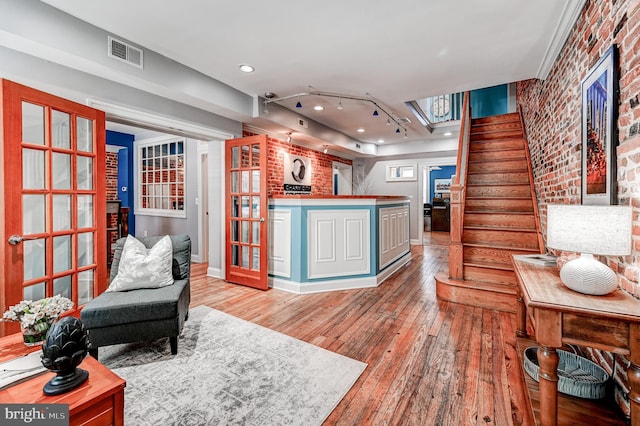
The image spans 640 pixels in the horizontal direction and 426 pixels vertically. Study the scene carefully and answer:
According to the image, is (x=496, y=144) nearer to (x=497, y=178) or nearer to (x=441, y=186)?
(x=497, y=178)

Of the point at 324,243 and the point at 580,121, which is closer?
the point at 580,121

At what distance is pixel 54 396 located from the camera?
A: 3.64 ft

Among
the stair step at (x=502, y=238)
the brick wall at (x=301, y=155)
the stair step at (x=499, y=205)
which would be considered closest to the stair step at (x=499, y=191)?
the stair step at (x=499, y=205)

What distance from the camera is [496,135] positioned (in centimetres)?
474

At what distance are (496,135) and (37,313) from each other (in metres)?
5.64

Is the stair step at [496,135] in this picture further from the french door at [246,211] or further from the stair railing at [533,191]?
the french door at [246,211]

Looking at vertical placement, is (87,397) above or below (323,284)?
above

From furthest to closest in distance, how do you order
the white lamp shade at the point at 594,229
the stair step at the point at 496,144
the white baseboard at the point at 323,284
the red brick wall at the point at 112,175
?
the red brick wall at the point at 112,175 < the stair step at the point at 496,144 < the white baseboard at the point at 323,284 < the white lamp shade at the point at 594,229

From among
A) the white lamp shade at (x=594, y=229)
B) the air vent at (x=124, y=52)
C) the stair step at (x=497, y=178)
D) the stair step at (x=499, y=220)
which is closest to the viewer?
the white lamp shade at (x=594, y=229)

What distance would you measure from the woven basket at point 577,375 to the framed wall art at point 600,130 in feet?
3.20

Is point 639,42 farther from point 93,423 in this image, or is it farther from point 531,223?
point 93,423

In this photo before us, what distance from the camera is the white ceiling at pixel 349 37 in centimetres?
223

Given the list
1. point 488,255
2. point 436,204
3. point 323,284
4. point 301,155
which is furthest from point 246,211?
point 436,204

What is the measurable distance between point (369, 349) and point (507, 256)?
212cm
